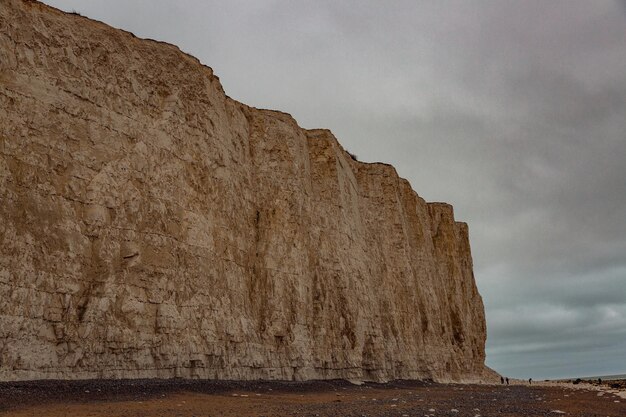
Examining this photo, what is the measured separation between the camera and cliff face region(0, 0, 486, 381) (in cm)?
1764

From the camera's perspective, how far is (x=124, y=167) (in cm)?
2133

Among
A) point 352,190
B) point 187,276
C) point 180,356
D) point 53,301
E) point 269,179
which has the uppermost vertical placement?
point 352,190

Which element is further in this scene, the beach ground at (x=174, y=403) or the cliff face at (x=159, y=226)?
the cliff face at (x=159, y=226)

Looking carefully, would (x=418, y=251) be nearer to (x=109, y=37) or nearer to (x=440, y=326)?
(x=440, y=326)

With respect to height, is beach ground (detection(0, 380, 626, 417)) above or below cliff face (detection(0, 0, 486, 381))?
below

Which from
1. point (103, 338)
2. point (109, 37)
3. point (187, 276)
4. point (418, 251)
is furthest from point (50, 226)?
point (418, 251)

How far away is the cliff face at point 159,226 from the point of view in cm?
1764

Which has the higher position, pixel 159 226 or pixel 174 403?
pixel 159 226

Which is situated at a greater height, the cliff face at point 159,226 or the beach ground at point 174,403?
the cliff face at point 159,226

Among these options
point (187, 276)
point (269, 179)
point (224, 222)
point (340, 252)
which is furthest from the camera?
point (340, 252)

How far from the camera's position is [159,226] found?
22.0 m

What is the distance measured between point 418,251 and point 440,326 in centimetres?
661

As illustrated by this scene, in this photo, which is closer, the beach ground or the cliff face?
the beach ground

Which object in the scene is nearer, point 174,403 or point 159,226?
point 174,403
